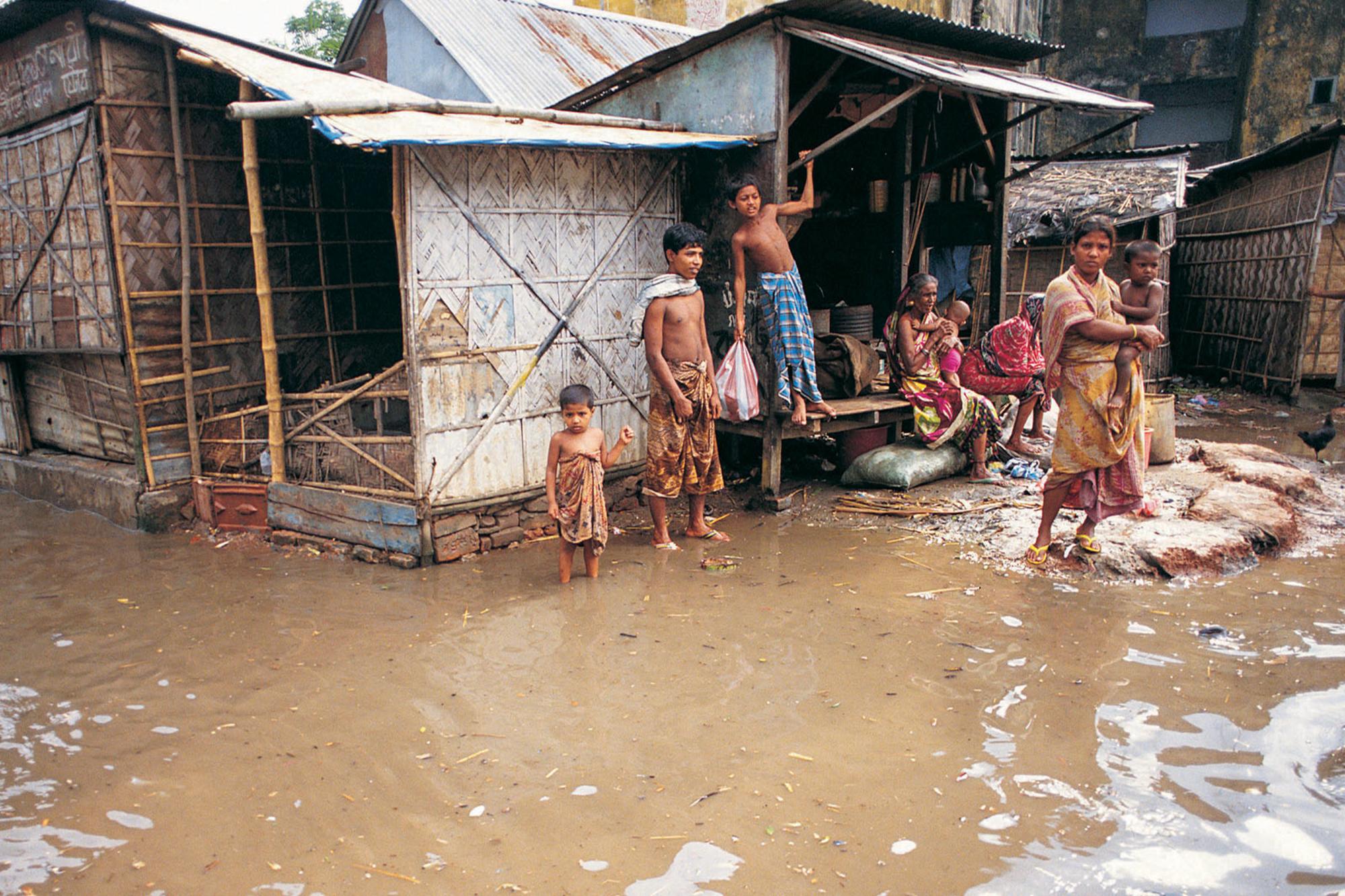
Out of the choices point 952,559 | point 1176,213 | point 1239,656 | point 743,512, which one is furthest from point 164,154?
point 1176,213

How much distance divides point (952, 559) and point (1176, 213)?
11275 mm

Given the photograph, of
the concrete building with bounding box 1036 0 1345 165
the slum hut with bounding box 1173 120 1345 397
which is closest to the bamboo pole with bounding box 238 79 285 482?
the slum hut with bounding box 1173 120 1345 397

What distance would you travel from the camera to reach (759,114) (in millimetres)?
6668

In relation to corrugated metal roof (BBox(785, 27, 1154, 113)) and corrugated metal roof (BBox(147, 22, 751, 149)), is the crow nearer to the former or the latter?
corrugated metal roof (BBox(785, 27, 1154, 113))

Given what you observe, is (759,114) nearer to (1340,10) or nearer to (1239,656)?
(1239,656)

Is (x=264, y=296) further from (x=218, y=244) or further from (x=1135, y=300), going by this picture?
(x=1135, y=300)

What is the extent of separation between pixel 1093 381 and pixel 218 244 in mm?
5952

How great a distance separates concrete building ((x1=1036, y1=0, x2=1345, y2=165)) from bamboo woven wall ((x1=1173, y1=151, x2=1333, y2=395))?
7.87 m

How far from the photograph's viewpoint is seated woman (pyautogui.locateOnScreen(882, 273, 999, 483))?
7.16 m

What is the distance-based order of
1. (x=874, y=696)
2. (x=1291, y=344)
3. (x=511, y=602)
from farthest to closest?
(x=1291, y=344)
(x=511, y=602)
(x=874, y=696)

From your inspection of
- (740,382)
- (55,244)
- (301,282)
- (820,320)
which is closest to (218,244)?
(301,282)

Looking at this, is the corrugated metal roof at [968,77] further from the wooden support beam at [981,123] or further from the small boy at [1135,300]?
the small boy at [1135,300]

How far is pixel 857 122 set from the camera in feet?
25.2

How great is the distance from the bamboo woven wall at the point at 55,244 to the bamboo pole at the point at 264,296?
→ 1.24 meters
